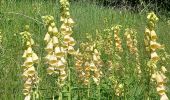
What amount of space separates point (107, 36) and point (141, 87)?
2.33 feet

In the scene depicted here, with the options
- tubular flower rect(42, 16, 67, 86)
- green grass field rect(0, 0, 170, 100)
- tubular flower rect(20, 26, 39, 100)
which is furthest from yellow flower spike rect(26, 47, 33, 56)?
green grass field rect(0, 0, 170, 100)

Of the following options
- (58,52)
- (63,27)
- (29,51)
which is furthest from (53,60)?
(63,27)

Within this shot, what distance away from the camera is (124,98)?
395 cm

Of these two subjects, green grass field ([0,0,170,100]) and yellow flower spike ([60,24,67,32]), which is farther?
green grass field ([0,0,170,100])

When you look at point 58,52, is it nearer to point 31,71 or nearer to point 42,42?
point 31,71

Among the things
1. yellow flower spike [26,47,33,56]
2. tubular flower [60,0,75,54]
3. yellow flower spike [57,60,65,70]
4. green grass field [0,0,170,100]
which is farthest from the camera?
green grass field [0,0,170,100]

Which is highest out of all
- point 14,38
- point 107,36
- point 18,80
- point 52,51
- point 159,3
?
point 159,3

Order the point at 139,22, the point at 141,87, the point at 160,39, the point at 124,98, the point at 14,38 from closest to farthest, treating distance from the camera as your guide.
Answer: the point at 124,98 < the point at 141,87 < the point at 14,38 < the point at 160,39 < the point at 139,22

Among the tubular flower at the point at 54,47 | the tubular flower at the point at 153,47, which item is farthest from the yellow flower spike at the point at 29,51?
the tubular flower at the point at 153,47

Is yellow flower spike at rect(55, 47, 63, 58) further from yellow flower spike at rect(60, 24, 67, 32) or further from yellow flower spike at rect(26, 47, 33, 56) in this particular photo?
yellow flower spike at rect(60, 24, 67, 32)

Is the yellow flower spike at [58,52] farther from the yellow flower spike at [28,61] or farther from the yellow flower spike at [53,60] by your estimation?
the yellow flower spike at [28,61]

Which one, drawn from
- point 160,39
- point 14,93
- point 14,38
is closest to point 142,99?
point 14,93

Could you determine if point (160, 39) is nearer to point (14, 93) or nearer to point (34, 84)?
point (14, 93)

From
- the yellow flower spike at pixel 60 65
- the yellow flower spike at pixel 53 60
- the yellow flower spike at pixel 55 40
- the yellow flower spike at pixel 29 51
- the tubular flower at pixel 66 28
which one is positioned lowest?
the yellow flower spike at pixel 60 65
